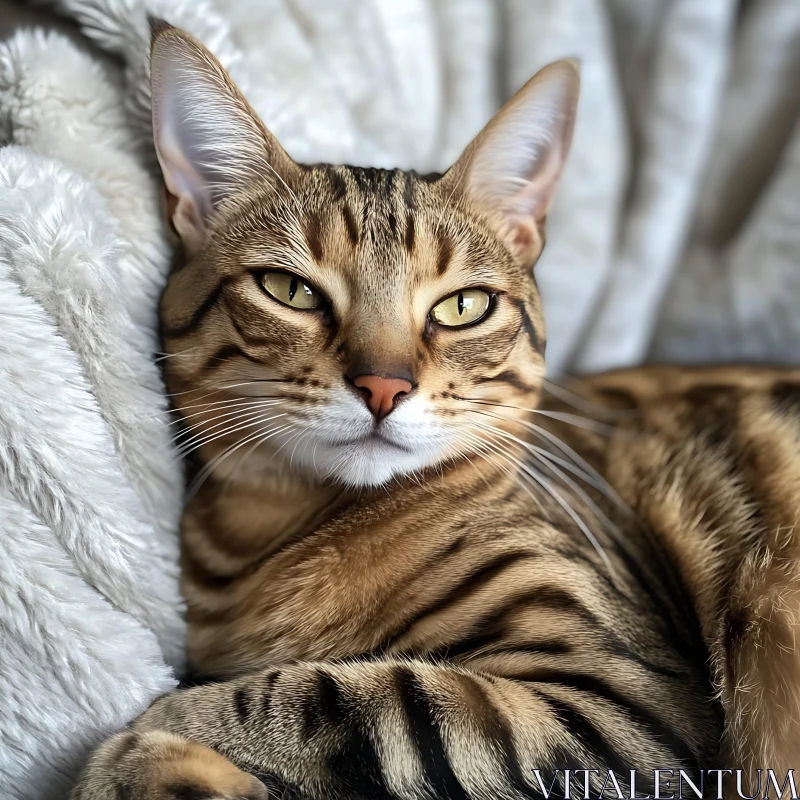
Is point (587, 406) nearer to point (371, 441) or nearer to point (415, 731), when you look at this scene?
point (371, 441)

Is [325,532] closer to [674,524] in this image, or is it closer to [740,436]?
[674,524]

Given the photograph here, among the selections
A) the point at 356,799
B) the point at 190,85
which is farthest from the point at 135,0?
the point at 356,799

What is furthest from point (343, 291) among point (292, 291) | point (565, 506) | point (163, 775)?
point (163, 775)

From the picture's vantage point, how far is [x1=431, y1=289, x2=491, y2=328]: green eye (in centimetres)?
87

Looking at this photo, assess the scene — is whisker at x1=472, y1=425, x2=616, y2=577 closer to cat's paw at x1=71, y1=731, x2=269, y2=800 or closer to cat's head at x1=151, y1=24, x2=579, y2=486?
cat's head at x1=151, y1=24, x2=579, y2=486

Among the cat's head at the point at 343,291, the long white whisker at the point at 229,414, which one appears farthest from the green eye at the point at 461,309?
the long white whisker at the point at 229,414

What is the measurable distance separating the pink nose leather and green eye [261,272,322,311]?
0.45ft

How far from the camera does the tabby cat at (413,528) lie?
698mm

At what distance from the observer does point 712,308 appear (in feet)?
4.44

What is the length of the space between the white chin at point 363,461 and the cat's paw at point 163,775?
0.30 metres

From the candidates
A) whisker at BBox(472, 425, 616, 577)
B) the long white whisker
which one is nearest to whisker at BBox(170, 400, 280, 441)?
the long white whisker

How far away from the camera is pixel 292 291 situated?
2.77 ft

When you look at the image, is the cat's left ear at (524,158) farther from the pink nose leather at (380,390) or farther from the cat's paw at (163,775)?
the cat's paw at (163,775)

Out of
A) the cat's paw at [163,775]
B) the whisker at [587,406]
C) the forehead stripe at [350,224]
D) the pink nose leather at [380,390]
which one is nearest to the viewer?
the cat's paw at [163,775]
